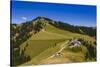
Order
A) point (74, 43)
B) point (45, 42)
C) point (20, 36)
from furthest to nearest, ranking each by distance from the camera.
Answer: point (74, 43)
point (45, 42)
point (20, 36)

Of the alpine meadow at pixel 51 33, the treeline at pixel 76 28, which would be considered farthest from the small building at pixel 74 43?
the treeline at pixel 76 28

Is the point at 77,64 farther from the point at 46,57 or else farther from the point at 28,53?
the point at 28,53

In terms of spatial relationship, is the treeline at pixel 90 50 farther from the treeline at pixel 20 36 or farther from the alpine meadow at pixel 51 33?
the treeline at pixel 20 36

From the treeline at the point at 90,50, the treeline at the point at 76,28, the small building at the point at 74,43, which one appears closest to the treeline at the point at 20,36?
the treeline at the point at 76,28

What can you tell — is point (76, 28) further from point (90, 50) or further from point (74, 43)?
point (90, 50)

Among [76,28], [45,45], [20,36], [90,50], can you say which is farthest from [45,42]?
[90,50]

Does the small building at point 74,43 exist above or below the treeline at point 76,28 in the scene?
below

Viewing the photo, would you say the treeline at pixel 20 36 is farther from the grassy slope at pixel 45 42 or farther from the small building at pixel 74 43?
the small building at pixel 74 43

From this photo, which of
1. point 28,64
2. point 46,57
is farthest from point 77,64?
point 28,64

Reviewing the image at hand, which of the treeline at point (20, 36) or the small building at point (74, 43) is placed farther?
the small building at point (74, 43)
